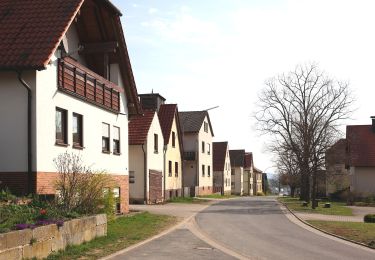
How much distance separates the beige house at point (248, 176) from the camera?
4238 inches

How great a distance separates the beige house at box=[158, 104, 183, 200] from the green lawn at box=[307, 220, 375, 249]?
21.0 meters

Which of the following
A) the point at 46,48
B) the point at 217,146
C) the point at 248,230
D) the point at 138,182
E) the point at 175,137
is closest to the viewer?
the point at 46,48

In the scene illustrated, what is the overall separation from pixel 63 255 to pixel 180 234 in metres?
6.73

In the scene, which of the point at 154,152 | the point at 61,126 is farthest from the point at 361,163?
the point at 61,126

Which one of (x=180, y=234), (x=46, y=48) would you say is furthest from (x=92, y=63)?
(x=180, y=234)

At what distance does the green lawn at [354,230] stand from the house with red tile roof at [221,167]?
50.9 metres

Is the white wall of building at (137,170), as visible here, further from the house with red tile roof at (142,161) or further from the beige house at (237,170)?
the beige house at (237,170)

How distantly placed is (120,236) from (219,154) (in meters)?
64.3

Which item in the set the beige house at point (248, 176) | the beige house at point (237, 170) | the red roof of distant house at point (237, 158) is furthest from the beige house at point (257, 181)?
the beige house at point (237, 170)

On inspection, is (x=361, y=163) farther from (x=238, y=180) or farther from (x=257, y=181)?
(x=257, y=181)

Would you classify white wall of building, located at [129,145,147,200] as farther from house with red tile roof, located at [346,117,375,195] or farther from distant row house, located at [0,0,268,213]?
house with red tile roof, located at [346,117,375,195]

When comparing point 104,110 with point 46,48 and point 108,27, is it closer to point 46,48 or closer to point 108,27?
point 108,27

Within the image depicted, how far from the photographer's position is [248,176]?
10969 cm

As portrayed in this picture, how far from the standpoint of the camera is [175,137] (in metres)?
48.1
